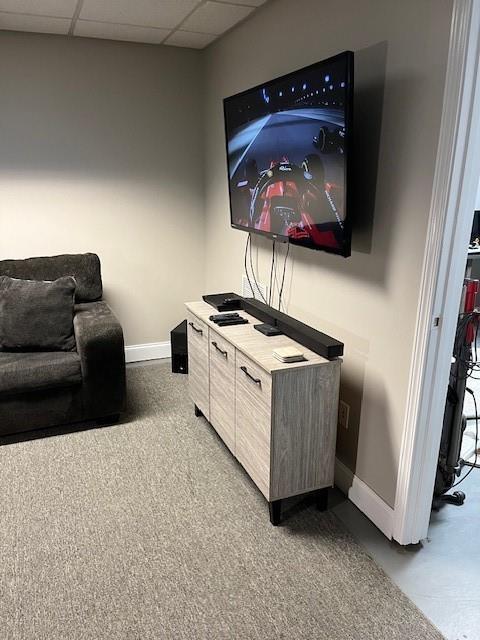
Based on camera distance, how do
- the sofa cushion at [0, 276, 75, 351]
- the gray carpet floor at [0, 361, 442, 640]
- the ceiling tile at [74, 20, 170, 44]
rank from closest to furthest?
the gray carpet floor at [0, 361, 442, 640], the sofa cushion at [0, 276, 75, 351], the ceiling tile at [74, 20, 170, 44]

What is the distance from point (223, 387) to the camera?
8.59ft

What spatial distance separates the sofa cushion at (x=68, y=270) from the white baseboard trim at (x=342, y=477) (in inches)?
82.3

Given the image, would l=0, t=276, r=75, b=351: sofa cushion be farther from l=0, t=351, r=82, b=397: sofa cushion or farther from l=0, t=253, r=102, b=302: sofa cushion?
l=0, t=253, r=102, b=302: sofa cushion

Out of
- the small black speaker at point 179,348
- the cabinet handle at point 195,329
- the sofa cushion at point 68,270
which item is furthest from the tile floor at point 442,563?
the sofa cushion at point 68,270

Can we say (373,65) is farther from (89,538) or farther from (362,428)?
(89,538)

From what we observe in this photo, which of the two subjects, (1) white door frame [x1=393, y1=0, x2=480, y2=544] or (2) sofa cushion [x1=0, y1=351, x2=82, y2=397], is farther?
(2) sofa cushion [x1=0, y1=351, x2=82, y2=397]

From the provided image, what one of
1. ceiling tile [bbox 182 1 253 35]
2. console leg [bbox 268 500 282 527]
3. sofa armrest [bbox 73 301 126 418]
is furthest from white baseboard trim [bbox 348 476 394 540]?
ceiling tile [bbox 182 1 253 35]

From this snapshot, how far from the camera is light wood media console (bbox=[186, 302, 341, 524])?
2.09m

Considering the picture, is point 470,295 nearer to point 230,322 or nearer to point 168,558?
point 230,322

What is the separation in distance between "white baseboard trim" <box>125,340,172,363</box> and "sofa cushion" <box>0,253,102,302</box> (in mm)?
661

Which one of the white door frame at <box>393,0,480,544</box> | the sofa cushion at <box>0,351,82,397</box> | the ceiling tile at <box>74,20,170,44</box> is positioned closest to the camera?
the white door frame at <box>393,0,480,544</box>

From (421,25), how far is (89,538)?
234 centimetres

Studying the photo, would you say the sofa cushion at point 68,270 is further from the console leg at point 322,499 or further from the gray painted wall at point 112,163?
the console leg at point 322,499

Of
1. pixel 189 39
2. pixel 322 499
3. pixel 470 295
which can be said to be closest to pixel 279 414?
pixel 322 499
